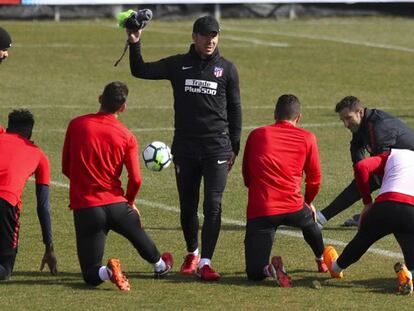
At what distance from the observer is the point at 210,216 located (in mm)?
12688

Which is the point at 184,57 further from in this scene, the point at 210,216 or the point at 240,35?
the point at 240,35

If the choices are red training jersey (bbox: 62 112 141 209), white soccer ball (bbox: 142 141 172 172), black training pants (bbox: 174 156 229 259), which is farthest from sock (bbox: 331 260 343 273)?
white soccer ball (bbox: 142 141 172 172)

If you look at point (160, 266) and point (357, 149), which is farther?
point (357, 149)

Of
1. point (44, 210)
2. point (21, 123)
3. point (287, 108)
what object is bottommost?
point (44, 210)

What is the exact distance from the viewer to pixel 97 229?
39.4 feet

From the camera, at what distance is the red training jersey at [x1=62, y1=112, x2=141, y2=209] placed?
11.9 metres

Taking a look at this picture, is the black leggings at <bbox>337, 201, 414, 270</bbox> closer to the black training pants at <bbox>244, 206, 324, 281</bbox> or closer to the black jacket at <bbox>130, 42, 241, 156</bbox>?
the black training pants at <bbox>244, 206, 324, 281</bbox>

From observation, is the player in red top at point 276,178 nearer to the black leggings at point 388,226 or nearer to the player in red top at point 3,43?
the black leggings at point 388,226

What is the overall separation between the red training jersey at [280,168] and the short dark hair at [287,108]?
3.9 inches

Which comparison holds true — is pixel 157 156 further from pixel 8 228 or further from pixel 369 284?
pixel 369 284

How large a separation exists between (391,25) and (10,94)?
1425 centimetres

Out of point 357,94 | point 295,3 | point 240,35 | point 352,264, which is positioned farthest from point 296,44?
point 352,264

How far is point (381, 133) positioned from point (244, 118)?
10784mm

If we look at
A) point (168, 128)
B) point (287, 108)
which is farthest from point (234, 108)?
point (168, 128)
